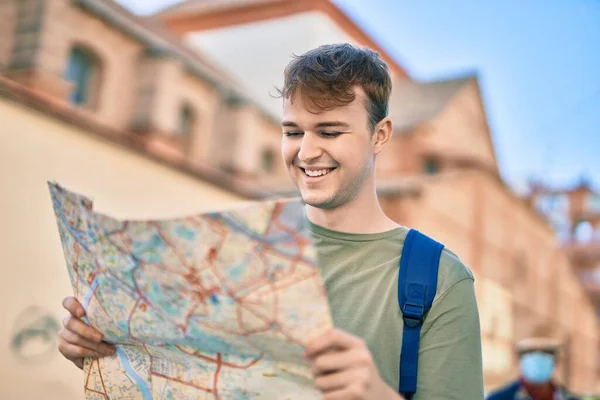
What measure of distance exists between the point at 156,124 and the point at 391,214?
6.25 m

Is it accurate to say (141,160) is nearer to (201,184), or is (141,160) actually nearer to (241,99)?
(201,184)

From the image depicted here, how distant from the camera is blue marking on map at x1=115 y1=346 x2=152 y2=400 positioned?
1535mm

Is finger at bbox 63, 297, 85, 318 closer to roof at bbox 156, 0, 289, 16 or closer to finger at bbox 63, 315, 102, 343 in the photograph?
finger at bbox 63, 315, 102, 343

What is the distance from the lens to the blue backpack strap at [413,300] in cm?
147

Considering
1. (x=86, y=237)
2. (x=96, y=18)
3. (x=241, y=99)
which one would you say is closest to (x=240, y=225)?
(x=86, y=237)

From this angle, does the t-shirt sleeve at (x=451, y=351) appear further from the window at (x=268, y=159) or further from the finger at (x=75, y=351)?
the window at (x=268, y=159)

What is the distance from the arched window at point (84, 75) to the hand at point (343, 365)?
15.2 meters

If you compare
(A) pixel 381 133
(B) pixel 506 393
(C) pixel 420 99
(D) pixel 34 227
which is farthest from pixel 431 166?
(A) pixel 381 133

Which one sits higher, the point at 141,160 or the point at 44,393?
the point at 141,160

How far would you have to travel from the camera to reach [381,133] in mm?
1690

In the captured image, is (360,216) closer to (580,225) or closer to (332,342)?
(332,342)

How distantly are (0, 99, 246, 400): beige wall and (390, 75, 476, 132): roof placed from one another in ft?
58.2

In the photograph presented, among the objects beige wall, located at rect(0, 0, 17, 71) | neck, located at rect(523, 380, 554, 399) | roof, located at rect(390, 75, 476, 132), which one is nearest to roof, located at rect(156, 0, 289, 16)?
roof, located at rect(390, 75, 476, 132)

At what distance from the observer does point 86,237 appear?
Answer: 149 cm
